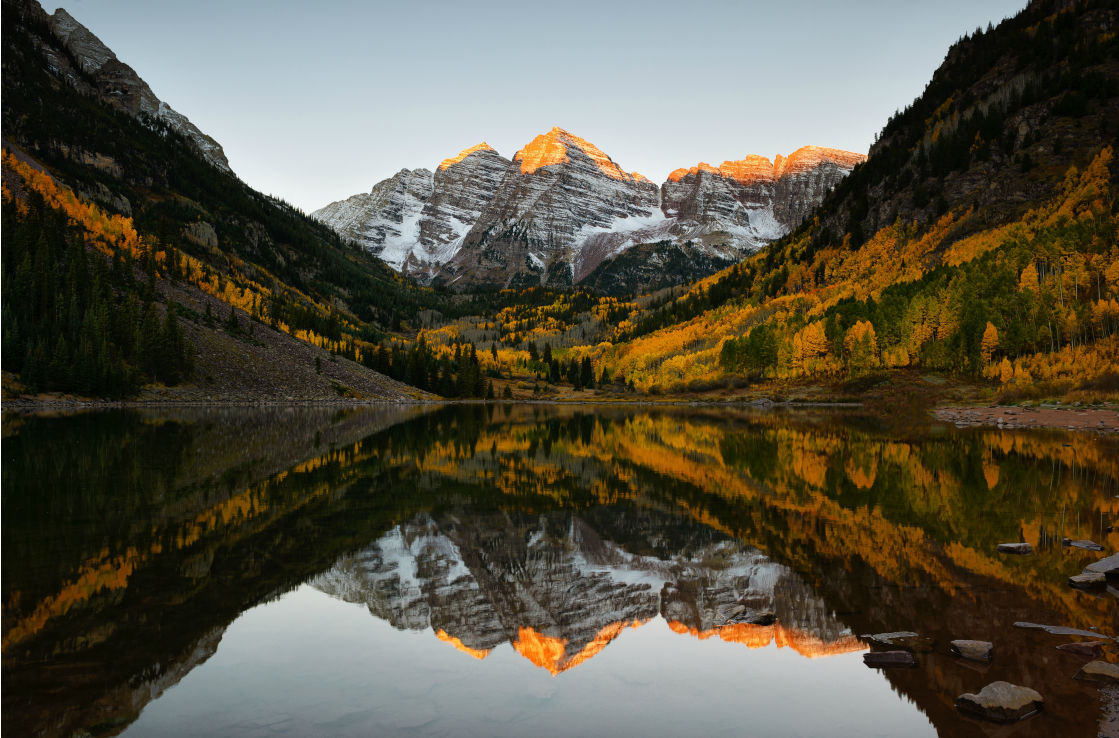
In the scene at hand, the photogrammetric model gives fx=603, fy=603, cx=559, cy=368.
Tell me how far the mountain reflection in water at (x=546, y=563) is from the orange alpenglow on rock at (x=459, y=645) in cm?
5

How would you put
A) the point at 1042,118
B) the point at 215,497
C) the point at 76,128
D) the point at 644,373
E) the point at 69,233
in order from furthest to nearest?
the point at 76,128, the point at 644,373, the point at 1042,118, the point at 69,233, the point at 215,497

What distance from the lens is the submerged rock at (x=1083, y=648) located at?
27.5ft

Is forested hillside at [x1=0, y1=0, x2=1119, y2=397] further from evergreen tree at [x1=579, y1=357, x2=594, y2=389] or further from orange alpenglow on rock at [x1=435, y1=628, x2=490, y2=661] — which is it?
orange alpenglow on rock at [x1=435, y1=628, x2=490, y2=661]

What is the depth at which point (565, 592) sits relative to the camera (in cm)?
1196

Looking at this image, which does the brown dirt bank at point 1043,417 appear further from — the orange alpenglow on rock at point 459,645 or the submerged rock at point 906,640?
the orange alpenglow on rock at point 459,645

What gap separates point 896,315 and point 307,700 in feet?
370

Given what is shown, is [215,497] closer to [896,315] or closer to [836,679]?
[836,679]

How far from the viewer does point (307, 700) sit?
7438mm

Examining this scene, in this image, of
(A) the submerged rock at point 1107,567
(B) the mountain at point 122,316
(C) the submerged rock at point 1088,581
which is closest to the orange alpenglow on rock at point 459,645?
(C) the submerged rock at point 1088,581

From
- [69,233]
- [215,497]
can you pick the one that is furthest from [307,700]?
[69,233]

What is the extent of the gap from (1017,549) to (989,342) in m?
81.8

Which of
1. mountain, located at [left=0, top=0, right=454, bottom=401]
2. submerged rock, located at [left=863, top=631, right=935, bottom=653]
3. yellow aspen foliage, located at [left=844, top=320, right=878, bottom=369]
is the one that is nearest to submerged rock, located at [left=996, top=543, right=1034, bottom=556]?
submerged rock, located at [left=863, top=631, right=935, bottom=653]

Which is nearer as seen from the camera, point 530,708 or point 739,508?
point 530,708

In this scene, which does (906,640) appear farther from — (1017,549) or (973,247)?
(973,247)
